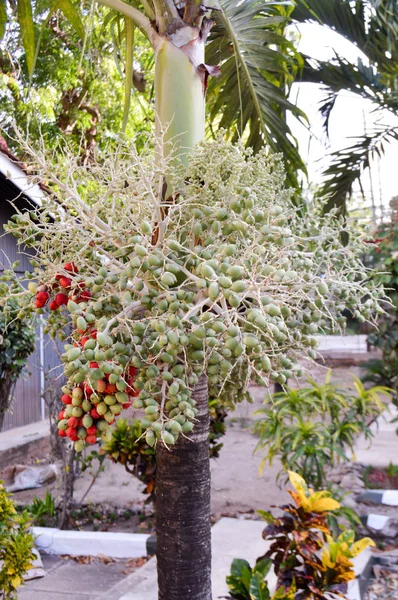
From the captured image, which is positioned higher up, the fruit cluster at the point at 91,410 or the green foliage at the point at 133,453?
the fruit cluster at the point at 91,410

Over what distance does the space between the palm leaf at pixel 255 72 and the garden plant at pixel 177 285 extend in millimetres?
533

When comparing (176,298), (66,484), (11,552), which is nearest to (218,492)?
(66,484)

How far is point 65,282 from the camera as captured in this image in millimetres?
1696

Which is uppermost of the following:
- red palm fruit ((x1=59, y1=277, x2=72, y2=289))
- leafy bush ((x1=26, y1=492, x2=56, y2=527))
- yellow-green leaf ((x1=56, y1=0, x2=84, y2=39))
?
yellow-green leaf ((x1=56, y1=0, x2=84, y2=39))

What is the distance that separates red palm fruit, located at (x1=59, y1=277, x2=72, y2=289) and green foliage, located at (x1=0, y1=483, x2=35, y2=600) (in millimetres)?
1897

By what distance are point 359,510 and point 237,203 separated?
12.7ft

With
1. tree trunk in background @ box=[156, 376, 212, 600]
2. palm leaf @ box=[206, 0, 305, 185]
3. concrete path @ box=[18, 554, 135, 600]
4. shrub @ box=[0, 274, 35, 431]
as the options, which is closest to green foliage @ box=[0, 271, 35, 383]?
shrub @ box=[0, 274, 35, 431]

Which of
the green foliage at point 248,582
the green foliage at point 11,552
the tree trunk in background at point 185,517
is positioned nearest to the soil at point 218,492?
the green foliage at point 11,552

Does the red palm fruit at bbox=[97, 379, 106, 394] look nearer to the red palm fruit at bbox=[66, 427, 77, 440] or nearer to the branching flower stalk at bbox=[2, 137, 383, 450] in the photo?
the branching flower stalk at bbox=[2, 137, 383, 450]

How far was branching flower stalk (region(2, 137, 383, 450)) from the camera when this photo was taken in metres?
1.41

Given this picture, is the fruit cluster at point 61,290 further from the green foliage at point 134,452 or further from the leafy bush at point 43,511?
the leafy bush at point 43,511

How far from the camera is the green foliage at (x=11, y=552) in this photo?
9.82ft

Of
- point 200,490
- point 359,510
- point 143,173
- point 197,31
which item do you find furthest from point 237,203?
point 359,510

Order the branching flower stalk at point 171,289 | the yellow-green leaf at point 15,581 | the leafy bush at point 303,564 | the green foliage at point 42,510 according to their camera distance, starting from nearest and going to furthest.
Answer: the branching flower stalk at point 171,289 < the leafy bush at point 303,564 < the yellow-green leaf at point 15,581 < the green foliage at point 42,510
